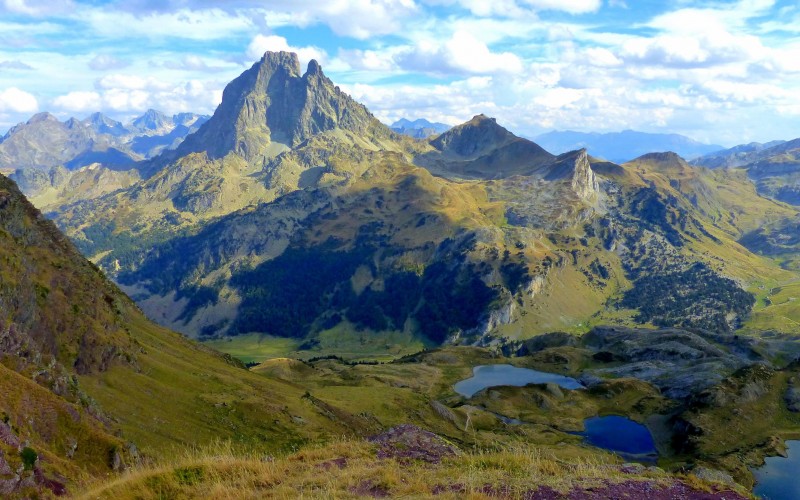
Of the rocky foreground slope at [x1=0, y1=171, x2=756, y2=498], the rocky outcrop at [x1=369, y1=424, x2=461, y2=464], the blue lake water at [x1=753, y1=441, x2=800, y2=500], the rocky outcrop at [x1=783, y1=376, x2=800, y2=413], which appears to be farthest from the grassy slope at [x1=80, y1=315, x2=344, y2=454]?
the rocky outcrop at [x1=783, y1=376, x2=800, y2=413]

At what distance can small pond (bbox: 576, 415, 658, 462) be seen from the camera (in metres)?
141

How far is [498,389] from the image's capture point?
18825 cm

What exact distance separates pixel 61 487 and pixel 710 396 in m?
160

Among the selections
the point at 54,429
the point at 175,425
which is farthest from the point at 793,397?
the point at 54,429

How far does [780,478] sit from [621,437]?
47.7 m

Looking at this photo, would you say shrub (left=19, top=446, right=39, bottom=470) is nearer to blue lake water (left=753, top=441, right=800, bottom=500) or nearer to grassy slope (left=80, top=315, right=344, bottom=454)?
grassy slope (left=80, top=315, right=344, bottom=454)

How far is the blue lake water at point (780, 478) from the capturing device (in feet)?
336

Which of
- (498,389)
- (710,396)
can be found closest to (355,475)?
(710,396)

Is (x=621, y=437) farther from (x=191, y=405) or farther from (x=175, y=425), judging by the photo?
(x=175, y=425)

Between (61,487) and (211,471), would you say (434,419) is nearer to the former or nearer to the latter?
(61,487)

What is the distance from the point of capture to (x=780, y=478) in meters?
108

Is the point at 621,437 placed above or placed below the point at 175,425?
below

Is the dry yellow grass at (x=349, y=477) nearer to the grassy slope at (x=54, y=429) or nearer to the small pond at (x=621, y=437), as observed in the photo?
the grassy slope at (x=54, y=429)

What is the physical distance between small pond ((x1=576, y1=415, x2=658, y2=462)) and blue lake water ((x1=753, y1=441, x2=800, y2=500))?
90.3 feet
